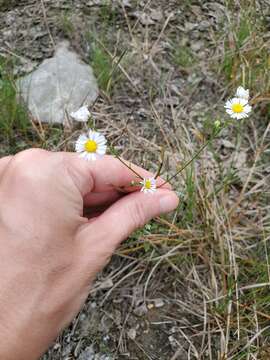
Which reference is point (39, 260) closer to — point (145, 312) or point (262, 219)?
point (145, 312)

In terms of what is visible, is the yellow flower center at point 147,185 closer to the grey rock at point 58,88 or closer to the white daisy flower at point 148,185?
the white daisy flower at point 148,185


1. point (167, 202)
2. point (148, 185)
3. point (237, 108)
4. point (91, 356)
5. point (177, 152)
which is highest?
point (237, 108)

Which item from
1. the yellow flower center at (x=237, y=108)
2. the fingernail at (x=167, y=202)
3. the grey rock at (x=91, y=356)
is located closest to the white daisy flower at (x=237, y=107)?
the yellow flower center at (x=237, y=108)

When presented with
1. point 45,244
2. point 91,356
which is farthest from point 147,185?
point 91,356

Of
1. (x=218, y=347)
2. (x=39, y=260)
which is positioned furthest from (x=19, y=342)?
(x=218, y=347)

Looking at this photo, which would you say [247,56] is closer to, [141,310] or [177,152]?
[177,152]

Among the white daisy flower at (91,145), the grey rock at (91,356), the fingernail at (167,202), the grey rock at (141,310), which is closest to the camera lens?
the white daisy flower at (91,145)
